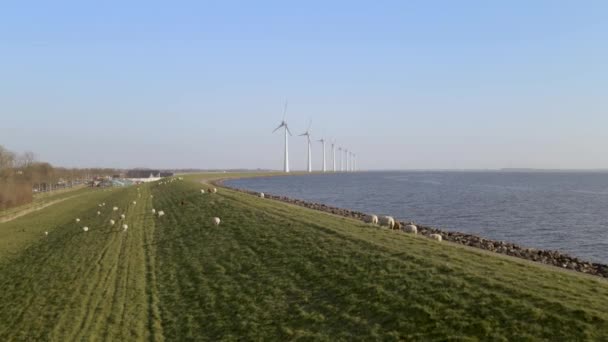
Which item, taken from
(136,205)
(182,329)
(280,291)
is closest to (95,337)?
(182,329)

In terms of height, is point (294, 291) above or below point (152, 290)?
above

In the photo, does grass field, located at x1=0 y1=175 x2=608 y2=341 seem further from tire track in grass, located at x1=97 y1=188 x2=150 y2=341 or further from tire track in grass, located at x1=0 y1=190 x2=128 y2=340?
tire track in grass, located at x1=0 y1=190 x2=128 y2=340

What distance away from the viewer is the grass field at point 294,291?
14.0 metres

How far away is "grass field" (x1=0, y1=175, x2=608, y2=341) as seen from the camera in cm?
1398

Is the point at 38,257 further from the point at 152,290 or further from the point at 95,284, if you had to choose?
the point at 152,290

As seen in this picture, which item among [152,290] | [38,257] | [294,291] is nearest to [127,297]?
[152,290]

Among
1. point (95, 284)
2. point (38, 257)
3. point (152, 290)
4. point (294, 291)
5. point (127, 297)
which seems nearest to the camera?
point (294, 291)

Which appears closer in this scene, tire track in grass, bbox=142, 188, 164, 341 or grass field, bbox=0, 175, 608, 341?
grass field, bbox=0, 175, 608, 341

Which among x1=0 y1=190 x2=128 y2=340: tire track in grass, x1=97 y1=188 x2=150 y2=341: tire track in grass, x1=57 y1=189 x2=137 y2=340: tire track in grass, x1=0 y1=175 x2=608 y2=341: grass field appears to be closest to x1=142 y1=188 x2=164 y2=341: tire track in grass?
x1=0 y1=175 x2=608 y2=341: grass field

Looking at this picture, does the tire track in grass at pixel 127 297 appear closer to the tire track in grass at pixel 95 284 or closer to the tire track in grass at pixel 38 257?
the tire track in grass at pixel 95 284

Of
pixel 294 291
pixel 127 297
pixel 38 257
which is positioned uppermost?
pixel 294 291

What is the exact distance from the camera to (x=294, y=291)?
1931 cm

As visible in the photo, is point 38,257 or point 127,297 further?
point 38,257

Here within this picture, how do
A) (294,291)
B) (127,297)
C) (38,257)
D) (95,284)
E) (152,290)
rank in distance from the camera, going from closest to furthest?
1. (294,291)
2. (127,297)
3. (152,290)
4. (95,284)
5. (38,257)
